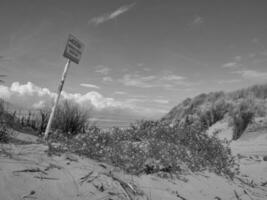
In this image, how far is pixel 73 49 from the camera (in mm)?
4312

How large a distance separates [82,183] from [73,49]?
131 inches

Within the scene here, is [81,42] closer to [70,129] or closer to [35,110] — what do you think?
[70,129]

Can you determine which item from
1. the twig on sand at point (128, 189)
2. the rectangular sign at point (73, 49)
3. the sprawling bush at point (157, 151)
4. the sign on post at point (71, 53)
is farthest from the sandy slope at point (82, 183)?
the rectangular sign at point (73, 49)

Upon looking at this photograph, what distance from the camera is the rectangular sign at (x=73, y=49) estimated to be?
4180 mm

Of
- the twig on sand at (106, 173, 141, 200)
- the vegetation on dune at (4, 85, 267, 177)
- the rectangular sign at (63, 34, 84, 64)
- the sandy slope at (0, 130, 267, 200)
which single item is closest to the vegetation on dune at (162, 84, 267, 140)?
the vegetation on dune at (4, 85, 267, 177)

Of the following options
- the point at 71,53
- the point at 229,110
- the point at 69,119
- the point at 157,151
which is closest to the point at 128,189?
the point at 157,151

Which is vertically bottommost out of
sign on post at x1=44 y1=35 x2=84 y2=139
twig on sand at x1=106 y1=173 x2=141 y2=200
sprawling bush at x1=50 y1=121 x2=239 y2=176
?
twig on sand at x1=106 y1=173 x2=141 y2=200

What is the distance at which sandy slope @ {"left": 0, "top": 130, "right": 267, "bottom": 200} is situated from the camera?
166cm

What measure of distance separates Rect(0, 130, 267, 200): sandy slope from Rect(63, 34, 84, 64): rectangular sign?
7.91 ft

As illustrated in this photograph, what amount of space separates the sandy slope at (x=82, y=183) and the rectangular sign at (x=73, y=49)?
2.41 metres

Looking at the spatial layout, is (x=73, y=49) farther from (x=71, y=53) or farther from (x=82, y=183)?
(x=82, y=183)

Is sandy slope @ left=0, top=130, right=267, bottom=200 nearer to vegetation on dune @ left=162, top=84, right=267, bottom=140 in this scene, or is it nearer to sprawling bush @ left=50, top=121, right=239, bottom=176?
sprawling bush @ left=50, top=121, right=239, bottom=176

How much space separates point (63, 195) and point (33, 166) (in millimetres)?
573

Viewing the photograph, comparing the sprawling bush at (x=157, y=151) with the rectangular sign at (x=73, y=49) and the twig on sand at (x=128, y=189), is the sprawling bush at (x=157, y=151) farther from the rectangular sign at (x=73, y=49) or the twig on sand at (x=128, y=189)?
the rectangular sign at (x=73, y=49)
